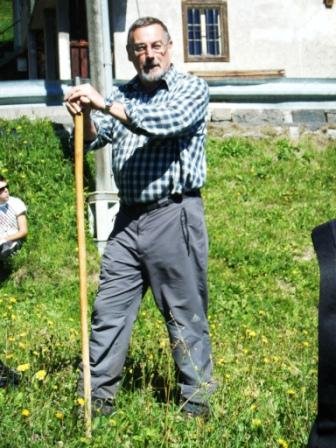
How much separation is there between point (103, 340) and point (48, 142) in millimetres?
7639

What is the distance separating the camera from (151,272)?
458 cm

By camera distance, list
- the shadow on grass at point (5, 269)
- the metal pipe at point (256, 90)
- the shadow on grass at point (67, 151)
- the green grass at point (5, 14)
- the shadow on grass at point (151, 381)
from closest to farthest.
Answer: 1. the shadow on grass at point (151, 381)
2. the shadow on grass at point (5, 269)
3. the shadow on grass at point (67, 151)
4. the metal pipe at point (256, 90)
5. the green grass at point (5, 14)

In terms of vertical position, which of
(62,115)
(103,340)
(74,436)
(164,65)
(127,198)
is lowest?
(74,436)

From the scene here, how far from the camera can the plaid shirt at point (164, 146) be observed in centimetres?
448

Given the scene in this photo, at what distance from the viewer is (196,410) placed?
448 centimetres

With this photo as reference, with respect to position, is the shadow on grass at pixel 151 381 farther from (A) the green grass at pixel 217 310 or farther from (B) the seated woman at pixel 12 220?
(B) the seated woman at pixel 12 220

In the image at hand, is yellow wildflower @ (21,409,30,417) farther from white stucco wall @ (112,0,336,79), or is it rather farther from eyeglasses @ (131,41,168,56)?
white stucco wall @ (112,0,336,79)

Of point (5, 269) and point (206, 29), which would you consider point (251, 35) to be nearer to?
point (206, 29)

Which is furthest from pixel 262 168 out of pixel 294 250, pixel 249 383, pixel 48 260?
pixel 249 383

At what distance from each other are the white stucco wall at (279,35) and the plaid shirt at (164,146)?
1324 centimetres

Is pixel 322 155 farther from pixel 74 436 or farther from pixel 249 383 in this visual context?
pixel 74 436

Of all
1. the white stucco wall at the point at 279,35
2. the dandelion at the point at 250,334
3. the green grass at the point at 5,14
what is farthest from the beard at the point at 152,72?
the green grass at the point at 5,14

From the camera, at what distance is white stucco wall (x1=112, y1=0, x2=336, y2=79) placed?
1784 centimetres

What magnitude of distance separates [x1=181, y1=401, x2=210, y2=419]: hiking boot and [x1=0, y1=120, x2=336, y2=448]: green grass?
9 centimetres
